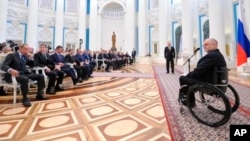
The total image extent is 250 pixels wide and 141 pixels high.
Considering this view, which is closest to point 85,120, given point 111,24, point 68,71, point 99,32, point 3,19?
point 68,71

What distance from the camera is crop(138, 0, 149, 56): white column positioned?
51.9 feet

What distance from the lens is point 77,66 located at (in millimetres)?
5016

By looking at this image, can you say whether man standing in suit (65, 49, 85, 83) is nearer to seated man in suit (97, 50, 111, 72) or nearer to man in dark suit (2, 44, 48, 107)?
man in dark suit (2, 44, 48, 107)

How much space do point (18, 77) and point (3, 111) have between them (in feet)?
1.84

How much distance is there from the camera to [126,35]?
54.6 ft

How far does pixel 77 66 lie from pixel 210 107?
389cm

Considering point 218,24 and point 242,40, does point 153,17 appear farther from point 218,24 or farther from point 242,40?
point 242,40

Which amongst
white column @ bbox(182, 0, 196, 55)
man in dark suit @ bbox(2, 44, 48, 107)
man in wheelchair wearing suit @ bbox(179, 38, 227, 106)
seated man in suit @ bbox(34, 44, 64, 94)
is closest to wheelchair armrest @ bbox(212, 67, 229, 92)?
man in wheelchair wearing suit @ bbox(179, 38, 227, 106)

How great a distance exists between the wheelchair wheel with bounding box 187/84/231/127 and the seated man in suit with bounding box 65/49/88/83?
142 inches

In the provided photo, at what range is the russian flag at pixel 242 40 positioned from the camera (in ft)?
11.0

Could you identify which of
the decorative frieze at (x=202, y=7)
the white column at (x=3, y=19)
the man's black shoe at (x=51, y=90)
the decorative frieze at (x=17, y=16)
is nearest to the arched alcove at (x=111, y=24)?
the decorative frieze at (x=17, y=16)

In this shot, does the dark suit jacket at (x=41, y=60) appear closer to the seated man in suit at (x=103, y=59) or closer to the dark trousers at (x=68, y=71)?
the dark trousers at (x=68, y=71)

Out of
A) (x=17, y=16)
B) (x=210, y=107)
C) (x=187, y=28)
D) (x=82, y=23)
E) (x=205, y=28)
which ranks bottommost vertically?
(x=210, y=107)

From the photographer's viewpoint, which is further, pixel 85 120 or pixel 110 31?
pixel 110 31
